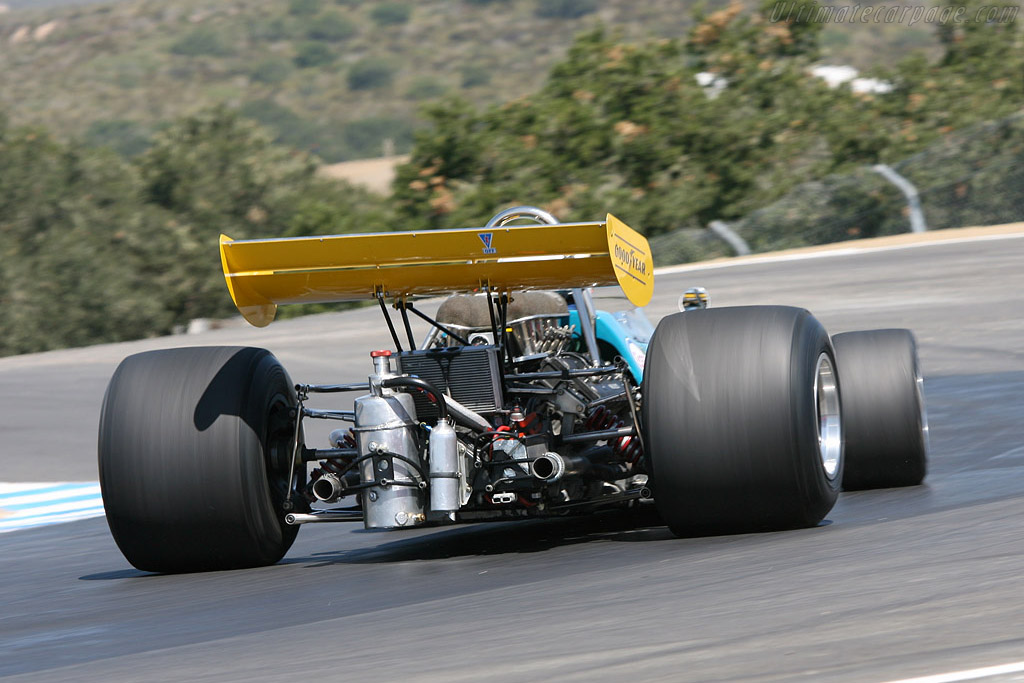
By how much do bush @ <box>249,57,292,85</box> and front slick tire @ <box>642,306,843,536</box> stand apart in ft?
338

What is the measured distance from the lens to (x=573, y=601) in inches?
219

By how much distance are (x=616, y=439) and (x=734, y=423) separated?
102 cm

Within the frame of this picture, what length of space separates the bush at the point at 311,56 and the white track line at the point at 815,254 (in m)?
87.5

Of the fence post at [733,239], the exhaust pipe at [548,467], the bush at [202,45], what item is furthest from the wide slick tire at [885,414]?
the bush at [202,45]

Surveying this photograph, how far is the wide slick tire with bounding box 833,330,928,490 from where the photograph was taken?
8.65 meters

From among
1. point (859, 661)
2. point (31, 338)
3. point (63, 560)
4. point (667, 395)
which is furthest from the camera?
point (31, 338)

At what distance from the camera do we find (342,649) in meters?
5.07

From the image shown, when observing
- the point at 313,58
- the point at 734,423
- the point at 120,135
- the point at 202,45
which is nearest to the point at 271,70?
the point at 313,58

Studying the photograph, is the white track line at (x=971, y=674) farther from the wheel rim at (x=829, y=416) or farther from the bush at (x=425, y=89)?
the bush at (x=425, y=89)

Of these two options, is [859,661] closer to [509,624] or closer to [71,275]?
[509,624]

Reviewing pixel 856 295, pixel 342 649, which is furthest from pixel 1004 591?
pixel 856 295

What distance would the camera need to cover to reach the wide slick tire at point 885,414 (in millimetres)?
8648

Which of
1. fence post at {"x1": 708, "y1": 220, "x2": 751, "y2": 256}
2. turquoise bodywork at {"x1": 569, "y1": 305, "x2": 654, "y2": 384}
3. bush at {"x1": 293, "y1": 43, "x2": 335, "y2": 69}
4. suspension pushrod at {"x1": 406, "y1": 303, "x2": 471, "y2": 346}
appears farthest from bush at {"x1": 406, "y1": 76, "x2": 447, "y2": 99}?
suspension pushrod at {"x1": 406, "y1": 303, "x2": 471, "y2": 346}

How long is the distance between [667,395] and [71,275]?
3192cm
